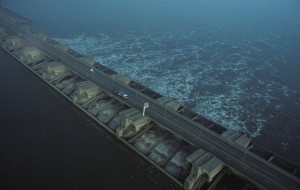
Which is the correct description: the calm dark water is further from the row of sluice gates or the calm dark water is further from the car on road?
the car on road

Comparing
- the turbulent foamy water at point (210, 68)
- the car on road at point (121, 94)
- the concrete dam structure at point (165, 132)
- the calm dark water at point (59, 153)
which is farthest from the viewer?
the turbulent foamy water at point (210, 68)

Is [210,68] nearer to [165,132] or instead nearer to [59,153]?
[165,132]

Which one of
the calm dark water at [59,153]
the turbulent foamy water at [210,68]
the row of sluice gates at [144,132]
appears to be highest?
the row of sluice gates at [144,132]

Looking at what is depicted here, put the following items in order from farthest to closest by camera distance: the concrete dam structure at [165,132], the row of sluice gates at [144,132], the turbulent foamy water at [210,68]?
1. the turbulent foamy water at [210,68]
2. the row of sluice gates at [144,132]
3. the concrete dam structure at [165,132]

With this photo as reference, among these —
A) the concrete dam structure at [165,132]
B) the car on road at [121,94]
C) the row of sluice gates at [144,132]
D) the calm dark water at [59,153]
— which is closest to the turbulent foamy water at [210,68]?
the concrete dam structure at [165,132]

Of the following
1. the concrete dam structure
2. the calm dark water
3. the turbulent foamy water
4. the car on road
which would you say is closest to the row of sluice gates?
the concrete dam structure

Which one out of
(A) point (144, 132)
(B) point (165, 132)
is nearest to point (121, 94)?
(A) point (144, 132)

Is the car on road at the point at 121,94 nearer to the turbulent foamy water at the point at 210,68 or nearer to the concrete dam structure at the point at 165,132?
the concrete dam structure at the point at 165,132
